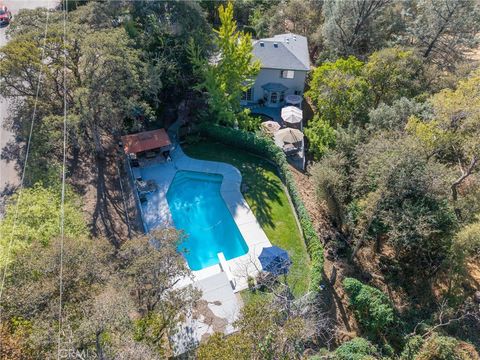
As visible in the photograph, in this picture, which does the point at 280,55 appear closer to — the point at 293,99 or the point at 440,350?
the point at 293,99

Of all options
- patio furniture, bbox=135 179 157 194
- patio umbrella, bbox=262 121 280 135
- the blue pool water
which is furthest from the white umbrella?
patio furniture, bbox=135 179 157 194

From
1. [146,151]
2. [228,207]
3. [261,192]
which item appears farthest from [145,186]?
[261,192]

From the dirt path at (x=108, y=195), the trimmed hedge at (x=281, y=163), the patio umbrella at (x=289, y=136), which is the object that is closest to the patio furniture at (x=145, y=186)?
the dirt path at (x=108, y=195)

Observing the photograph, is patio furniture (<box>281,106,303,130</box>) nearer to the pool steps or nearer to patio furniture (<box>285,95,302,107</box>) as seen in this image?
patio furniture (<box>285,95,302,107</box>)

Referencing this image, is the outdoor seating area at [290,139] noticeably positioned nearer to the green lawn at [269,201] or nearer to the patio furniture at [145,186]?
the green lawn at [269,201]

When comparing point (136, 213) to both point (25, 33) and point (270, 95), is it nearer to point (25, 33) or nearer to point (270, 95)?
point (25, 33)

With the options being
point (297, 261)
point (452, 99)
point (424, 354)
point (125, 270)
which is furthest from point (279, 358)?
point (452, 99)
